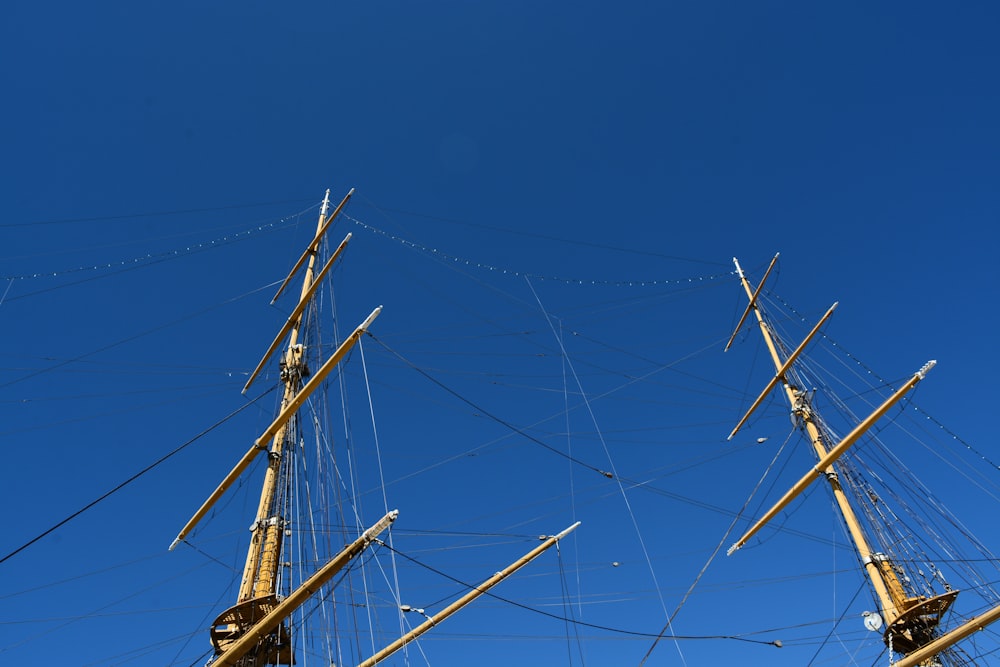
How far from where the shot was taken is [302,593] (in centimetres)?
1159

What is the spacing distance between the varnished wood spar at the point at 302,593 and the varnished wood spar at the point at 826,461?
41.9 feet

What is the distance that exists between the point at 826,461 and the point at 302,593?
16639 millimetres

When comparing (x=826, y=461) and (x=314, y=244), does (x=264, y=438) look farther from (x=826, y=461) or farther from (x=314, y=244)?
(x=826, y=461)

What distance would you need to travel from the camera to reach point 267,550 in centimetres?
1438

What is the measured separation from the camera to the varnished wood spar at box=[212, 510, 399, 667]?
37.6 ft

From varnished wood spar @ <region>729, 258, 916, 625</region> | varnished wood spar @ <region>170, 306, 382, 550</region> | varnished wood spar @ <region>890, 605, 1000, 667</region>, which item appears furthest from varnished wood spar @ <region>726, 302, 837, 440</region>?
varnished wood spar @ <region>170, 306, 382, 550</region>

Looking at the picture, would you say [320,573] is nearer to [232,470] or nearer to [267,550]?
[267,550]

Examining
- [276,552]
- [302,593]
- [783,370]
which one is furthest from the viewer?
[783,370]

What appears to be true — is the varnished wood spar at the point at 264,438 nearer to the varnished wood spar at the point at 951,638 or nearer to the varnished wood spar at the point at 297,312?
the varnished wood spar at the point at 297,312

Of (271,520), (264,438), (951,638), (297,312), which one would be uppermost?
(297,312)

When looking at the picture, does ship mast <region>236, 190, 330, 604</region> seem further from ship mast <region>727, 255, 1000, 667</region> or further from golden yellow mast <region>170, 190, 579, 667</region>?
ship mast <region>727, 255, 1000, 667</region>

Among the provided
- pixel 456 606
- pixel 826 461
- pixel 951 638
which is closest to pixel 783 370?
pixel 826 461

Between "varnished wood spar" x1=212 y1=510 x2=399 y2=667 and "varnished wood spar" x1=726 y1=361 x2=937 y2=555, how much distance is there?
Result: 12.8 m

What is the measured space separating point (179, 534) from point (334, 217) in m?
11.8
